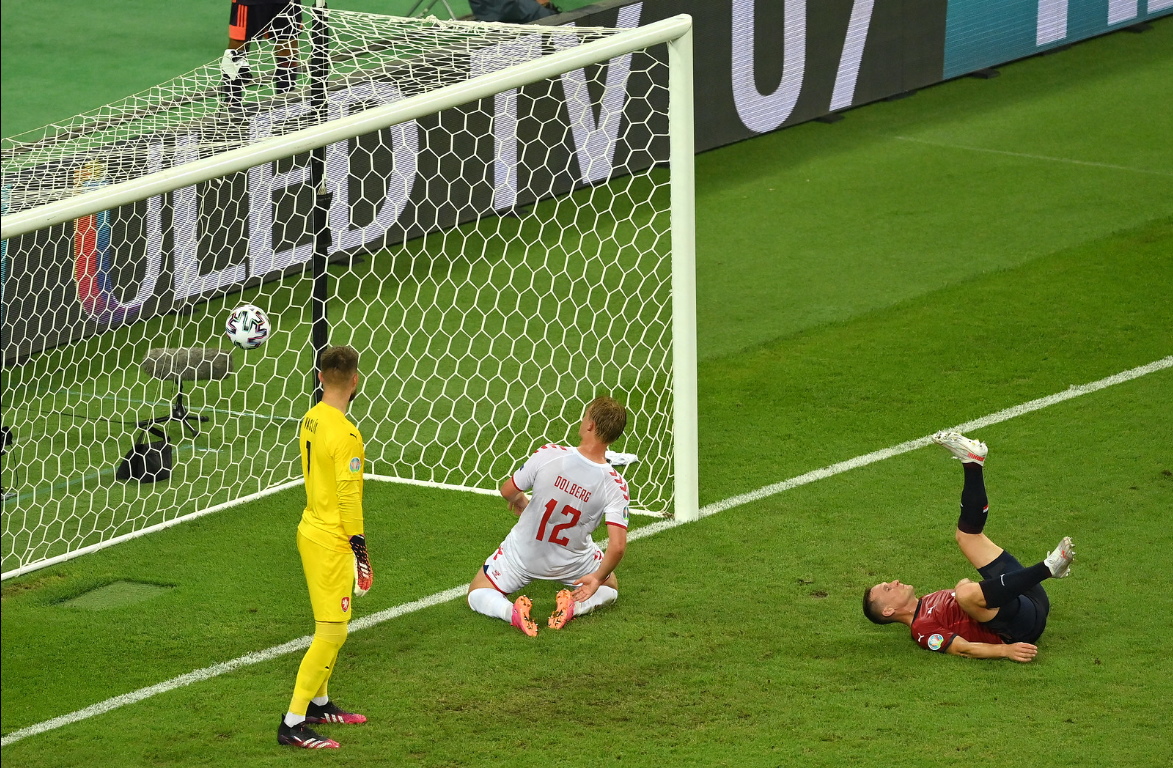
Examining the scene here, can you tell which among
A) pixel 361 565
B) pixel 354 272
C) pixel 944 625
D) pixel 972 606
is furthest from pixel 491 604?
pixel 354 272

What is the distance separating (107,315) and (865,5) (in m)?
8.01

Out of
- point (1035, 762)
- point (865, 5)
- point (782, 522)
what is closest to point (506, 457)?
point (782, 522)

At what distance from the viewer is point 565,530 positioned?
6.89 metres

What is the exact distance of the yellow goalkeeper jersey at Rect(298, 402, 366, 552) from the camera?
577 centimetres

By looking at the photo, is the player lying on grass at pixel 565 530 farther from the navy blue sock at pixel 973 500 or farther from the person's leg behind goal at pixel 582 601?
the navy blue sock at pixel 973 500

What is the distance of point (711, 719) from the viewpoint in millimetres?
6188

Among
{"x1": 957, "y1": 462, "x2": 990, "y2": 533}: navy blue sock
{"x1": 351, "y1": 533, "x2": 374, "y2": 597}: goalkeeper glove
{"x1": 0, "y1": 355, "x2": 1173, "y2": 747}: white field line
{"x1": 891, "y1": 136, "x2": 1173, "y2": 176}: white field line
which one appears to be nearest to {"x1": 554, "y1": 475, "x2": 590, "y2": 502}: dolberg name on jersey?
{"x1": 0, "y1": 355, "x2": 1173, "y2": 747}: white field line

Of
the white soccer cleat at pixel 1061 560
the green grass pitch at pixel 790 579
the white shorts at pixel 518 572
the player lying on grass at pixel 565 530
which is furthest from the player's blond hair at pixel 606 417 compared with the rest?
the white soccer cleat at pixel 1061 560

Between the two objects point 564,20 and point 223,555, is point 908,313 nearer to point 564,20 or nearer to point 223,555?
point 564,20

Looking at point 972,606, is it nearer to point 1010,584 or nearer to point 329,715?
point 1010,584

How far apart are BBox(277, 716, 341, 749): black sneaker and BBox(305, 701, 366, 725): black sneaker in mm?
111

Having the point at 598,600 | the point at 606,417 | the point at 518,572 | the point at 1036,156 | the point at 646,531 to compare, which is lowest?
the point at 1036,156

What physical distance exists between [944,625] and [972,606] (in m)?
0.19

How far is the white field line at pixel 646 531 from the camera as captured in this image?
20.9 ft
